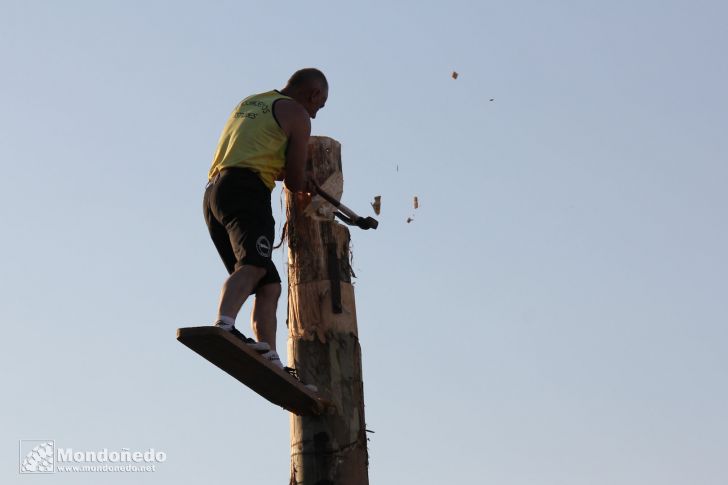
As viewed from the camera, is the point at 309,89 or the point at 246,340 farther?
the point at 309,89

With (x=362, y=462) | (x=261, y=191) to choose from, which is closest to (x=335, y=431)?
(x=362, y=462)

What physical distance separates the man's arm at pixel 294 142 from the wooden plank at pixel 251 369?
3.11 ft

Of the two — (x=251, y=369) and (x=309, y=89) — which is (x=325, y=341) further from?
(x=309, y=89)

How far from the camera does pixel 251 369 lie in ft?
18.4

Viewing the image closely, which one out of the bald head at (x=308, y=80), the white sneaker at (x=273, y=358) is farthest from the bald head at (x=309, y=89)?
the white sneaker at (x=273, y=358)

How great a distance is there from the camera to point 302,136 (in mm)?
6094

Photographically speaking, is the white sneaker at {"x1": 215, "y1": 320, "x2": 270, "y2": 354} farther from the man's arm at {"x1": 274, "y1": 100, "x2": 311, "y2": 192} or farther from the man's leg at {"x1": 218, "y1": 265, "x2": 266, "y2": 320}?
the man's arm at {"x1": 274, "y1": 100, "x2": 311, "y2": 192}

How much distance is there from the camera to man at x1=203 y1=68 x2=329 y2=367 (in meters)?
5.82

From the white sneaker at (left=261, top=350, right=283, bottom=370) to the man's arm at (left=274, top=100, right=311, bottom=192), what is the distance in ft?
2.71

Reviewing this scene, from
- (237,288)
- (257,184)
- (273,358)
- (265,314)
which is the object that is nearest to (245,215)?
(257,184)

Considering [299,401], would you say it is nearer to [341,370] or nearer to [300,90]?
[341,370]

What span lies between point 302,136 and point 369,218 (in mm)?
604

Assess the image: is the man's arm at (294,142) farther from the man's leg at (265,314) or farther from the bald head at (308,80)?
the man's leg at (265,314)

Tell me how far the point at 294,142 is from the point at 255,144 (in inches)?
7.2
